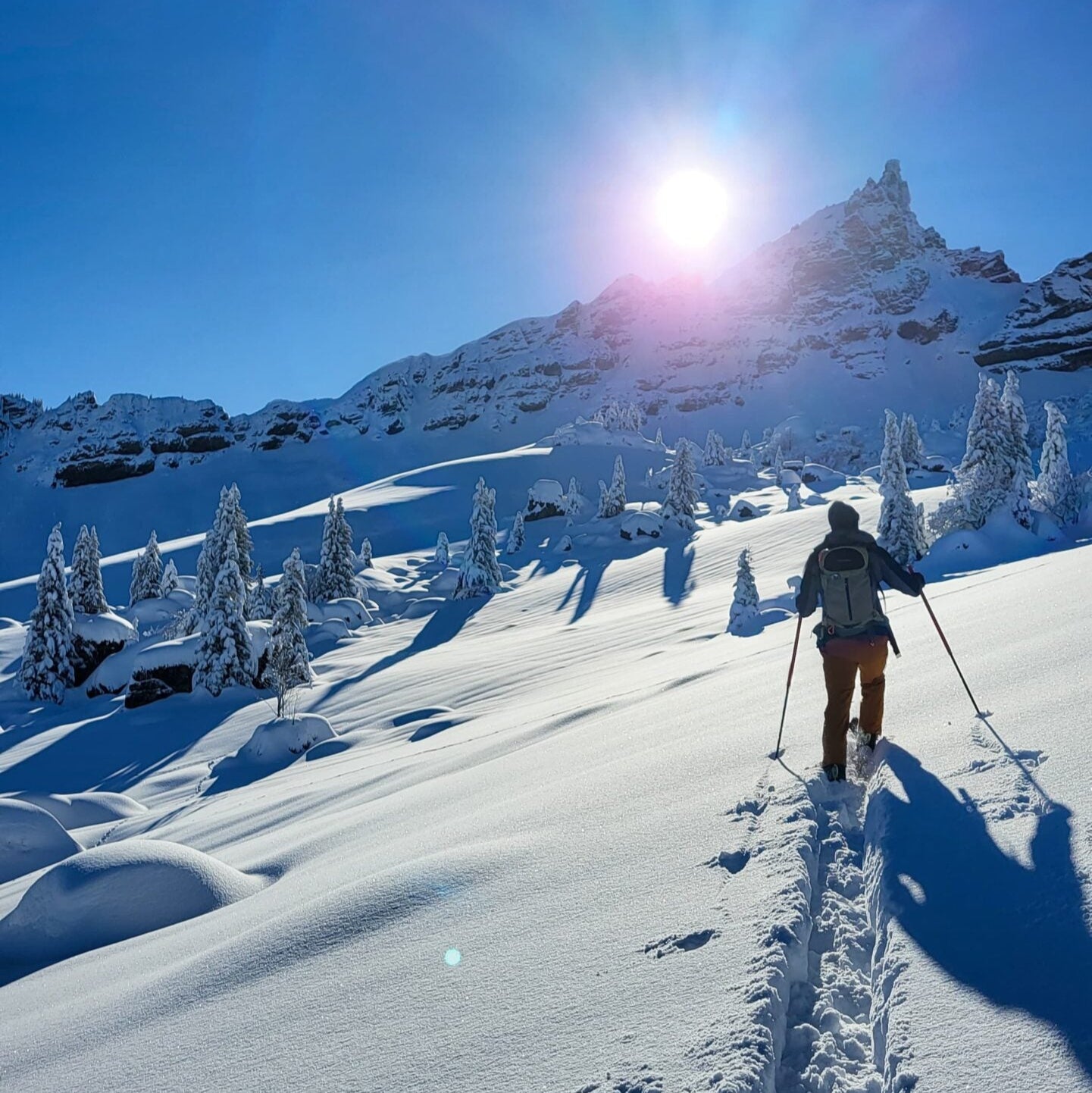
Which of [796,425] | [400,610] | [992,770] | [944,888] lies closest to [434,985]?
[944,888]

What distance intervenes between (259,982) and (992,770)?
352cm

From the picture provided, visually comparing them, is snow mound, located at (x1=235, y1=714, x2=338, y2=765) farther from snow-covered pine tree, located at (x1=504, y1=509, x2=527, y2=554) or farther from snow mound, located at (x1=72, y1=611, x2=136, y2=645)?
snow-covered pine tree, located at (x1=504, y1=509, x2=527, y2=554)

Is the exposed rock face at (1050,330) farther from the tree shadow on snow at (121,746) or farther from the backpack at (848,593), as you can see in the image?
the backpack at (848,593)

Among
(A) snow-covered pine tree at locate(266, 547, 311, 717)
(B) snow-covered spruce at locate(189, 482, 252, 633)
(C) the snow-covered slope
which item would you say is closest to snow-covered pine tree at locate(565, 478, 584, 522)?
(A) snow-covered pine tree at locate(266, 547, 311, 717)

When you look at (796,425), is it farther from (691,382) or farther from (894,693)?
(894,693)

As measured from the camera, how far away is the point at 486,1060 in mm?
2049

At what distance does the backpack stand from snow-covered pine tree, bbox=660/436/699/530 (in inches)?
1940

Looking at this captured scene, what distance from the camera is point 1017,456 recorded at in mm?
25594

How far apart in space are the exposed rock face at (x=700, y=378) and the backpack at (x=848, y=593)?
444ft

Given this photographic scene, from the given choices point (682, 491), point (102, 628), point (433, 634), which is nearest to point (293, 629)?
point (433, 634)

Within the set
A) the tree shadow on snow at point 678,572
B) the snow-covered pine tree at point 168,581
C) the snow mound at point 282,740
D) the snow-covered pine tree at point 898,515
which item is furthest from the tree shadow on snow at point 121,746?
the snow-covered pine tree at point 898,515

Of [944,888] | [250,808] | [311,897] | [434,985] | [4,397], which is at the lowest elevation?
[250,808]

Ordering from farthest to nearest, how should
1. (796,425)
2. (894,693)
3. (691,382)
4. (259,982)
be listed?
(691,382) < (796,425) < (894,693) < (259,982)

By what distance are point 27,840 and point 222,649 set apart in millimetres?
15671
